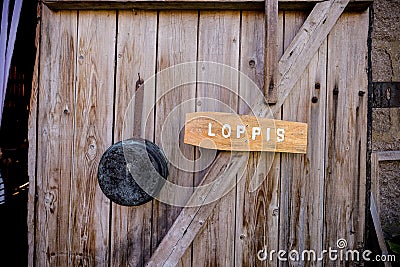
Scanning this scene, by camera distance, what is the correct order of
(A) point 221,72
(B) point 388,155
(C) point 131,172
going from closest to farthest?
(C) point 131,172 → (A) point 221,72 → (B) point 388,155

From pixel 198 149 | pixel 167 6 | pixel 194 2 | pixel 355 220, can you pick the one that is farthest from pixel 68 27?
pixel 355 220

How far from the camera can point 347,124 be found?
2.29m

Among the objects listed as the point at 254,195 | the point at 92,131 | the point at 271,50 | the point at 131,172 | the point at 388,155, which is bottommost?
the point at 254,195

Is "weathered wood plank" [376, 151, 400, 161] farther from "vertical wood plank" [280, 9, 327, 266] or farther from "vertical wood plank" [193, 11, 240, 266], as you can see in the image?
"vertical wood plank" [193, 11, 240, 266]

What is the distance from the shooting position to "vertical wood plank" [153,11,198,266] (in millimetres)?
2289

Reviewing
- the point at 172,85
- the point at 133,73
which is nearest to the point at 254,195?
the point at 172,85

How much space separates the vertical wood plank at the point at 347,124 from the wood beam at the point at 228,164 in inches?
5.0

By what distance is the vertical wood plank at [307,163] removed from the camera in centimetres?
229

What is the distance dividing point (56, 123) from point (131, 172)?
1.79 ft

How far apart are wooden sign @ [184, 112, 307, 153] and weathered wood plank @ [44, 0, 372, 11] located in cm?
59

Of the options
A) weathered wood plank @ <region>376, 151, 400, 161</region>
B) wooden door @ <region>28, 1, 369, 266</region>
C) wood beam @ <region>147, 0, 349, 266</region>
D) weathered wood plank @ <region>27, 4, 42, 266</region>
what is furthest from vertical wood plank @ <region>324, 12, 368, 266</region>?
weathered wood plank @ <region>27, 4, 42, 266</region>

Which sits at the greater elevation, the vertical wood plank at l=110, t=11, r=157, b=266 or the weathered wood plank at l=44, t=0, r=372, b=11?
the weathered wood plank at l=44, t=0, r=372, b=11

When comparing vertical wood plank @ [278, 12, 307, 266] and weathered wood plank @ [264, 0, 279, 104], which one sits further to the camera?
vertical wood plank @ [278, 12, 307, 266]

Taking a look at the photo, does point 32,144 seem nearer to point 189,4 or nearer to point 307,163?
point 189,4
